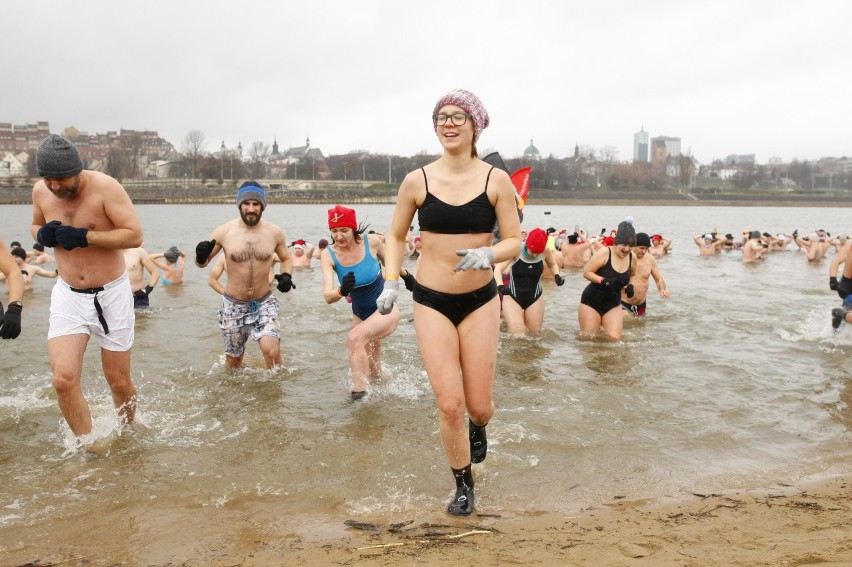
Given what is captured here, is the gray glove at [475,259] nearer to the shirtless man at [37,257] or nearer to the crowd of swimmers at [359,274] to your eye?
the crowd of swimmers at [359,274]

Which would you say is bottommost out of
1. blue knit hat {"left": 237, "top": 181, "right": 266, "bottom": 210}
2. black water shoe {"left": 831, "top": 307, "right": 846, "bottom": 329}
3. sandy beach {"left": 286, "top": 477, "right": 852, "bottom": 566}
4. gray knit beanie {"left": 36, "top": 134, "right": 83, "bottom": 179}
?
sandy beach {"left": 286, "top": 477, "right": 852, "bottom": 566}

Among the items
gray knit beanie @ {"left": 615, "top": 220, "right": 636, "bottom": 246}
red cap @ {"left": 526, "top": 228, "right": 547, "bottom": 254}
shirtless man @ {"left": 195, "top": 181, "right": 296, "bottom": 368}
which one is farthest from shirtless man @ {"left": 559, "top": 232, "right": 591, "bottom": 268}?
shirtless man @ {"left": 195, "top": 181, "right": 296, "bottom": 368}

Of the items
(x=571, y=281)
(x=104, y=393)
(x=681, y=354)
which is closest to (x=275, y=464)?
(x=104, y=393)

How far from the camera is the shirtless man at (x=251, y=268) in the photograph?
6402 millimetres

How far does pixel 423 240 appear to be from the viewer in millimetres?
3779

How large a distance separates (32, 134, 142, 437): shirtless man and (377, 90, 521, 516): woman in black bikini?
2013 mm

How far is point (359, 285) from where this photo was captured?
633 cm

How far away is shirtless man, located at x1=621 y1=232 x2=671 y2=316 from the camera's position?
31.8 ft

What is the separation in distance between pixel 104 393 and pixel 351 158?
130m

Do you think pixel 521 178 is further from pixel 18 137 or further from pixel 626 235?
pixel 18 137

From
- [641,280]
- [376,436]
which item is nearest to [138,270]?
[376,436]

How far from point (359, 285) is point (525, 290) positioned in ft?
10.4

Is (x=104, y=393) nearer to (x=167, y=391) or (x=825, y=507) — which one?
(x=167, y=391)

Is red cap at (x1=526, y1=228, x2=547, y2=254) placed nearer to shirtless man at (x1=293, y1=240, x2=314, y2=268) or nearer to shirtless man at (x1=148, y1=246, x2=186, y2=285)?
shirtless man at (x1=148, y1=246, x2=186, y2=285)
